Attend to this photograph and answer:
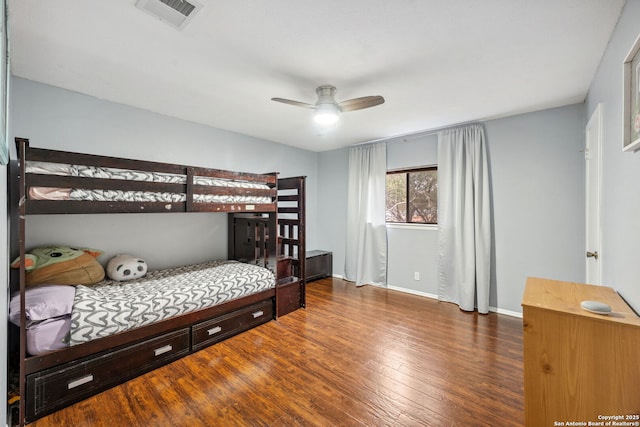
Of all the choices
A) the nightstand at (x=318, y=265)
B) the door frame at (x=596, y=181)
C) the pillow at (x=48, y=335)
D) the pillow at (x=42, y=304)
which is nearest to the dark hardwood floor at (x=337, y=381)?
the pillow at (x=48, y=335)

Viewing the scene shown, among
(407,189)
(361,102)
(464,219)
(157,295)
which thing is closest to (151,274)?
(157,295)

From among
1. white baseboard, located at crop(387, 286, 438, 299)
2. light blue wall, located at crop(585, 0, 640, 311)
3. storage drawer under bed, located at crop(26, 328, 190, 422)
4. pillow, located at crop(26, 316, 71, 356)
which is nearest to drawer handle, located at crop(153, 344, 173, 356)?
storage drawer under bed, located at crop(26, 328, 190, 422)

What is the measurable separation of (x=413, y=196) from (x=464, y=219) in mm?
889

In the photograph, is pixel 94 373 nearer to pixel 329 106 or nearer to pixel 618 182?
pixel 329 106

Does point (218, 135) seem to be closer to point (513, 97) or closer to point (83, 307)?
point (83, 307)

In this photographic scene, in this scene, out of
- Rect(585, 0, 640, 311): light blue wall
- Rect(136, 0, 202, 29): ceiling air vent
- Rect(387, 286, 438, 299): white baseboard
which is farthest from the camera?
Rect(387, 286, 438, 299): white baseboard

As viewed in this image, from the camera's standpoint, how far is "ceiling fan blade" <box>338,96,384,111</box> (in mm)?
2193

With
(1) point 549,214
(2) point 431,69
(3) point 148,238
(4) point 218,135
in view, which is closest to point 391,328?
(1) point 549,214

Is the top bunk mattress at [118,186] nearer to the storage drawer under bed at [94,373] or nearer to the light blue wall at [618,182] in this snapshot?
the storage drawer under bed at [94,373]

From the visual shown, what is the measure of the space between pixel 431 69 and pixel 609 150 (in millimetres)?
1299

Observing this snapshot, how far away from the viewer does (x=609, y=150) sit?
5.83ft

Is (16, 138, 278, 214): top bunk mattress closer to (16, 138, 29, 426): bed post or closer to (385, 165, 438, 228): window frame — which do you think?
(16, 138, 29, 426): bed post

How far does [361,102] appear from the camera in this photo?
7.44ft

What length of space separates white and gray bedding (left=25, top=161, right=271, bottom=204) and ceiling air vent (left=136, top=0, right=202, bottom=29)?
128 centimetres
